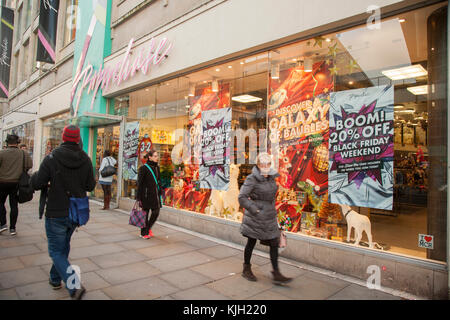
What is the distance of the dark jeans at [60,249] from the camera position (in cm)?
339

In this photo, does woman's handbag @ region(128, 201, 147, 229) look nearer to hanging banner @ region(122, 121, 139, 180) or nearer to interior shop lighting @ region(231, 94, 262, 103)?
interior shop lighting @ region(231, 94, 262, 103)

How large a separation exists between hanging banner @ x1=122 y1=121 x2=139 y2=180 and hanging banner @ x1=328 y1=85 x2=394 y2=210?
6680 millimetres

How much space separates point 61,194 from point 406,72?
495cm

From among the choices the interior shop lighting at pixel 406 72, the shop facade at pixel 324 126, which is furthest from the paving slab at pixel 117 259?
the interior shop lighting at pixel 406 72

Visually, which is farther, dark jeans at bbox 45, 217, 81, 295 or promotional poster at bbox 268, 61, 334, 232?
promotional poster at bbox 268, 61, 334, 232

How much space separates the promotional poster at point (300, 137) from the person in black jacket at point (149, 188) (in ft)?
8.06

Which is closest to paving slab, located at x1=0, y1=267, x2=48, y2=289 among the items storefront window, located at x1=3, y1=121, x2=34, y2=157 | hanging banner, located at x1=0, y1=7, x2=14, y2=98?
storefront window, located at x1=3, y1=121, x2=34, y2=157

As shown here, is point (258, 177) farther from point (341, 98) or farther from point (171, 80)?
point (171, 80)

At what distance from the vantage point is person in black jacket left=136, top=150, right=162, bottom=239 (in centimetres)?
614

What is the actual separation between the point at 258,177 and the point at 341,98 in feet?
6.91

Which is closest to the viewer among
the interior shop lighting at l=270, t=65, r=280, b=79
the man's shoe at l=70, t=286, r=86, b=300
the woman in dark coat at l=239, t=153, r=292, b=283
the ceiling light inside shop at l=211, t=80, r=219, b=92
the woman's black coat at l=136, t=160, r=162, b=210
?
the man's shoe at l=70, t=286, r=86, b=300

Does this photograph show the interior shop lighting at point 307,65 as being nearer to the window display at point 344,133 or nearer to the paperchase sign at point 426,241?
the window display at point 344,133

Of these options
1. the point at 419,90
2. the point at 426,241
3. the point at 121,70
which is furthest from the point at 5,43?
the point at 426,241
